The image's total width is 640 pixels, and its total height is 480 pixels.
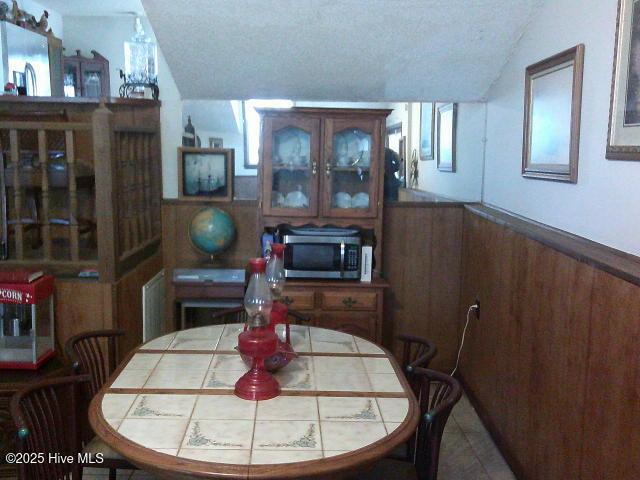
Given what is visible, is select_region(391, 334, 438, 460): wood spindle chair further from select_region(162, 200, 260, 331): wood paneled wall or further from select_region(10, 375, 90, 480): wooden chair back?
select_region(162, 200, 260, 331): wood paneled wall

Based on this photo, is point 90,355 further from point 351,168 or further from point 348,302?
point 351,168

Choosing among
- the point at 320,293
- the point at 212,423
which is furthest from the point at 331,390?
the point at 320,293

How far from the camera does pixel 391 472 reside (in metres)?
2.02

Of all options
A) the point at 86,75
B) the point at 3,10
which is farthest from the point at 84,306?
the point at 86,75

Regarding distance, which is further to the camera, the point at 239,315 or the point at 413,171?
the point at 413,171

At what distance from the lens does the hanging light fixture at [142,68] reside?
12.1ft

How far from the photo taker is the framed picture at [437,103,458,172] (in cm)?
400

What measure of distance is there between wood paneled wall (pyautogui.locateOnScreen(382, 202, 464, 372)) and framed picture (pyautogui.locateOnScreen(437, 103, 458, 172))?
0.40m

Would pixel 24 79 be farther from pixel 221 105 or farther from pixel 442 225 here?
pixel 442 225

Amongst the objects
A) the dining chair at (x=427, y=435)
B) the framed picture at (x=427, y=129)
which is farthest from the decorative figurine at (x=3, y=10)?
the dining chair at (x=427, y=435)

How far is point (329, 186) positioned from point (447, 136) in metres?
1.03

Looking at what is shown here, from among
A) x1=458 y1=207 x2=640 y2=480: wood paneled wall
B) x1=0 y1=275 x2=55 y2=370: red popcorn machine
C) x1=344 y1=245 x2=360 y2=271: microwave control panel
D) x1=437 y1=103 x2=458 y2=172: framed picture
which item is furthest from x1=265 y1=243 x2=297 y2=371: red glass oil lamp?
x1=437 y1=103 x2=458 y2=172: framed picture

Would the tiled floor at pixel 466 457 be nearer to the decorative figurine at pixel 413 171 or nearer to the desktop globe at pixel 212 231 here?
the desktop globe at pixel 212 231

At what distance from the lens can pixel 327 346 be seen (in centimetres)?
239
